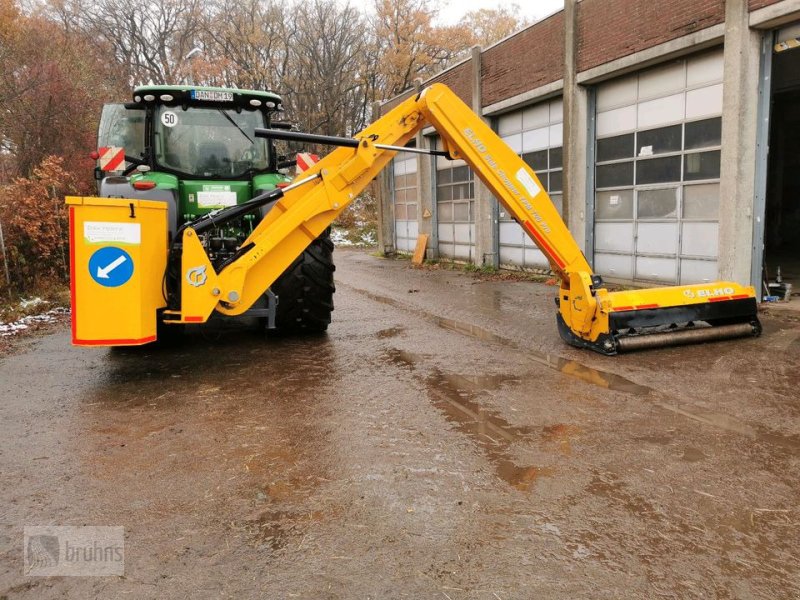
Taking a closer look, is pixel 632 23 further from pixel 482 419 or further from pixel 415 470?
pixel 415 470

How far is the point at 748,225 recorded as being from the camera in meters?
9.84

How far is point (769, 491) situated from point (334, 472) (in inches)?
98.6

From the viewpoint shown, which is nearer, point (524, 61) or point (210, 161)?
point (210, 161)

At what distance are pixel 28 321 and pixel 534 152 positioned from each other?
11185mm

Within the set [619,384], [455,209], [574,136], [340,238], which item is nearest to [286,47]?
[340,238]

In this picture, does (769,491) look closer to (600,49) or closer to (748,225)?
(748,225)

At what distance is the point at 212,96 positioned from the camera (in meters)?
7.46

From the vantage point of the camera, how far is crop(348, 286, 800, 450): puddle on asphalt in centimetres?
448

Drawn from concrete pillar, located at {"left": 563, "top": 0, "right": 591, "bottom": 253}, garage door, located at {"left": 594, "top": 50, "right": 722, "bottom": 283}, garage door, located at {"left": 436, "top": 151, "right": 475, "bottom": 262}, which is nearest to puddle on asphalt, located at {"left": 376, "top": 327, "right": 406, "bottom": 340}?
garage door, located at {"left": 594, "top": 50, "right": 722, "bottom": 283}

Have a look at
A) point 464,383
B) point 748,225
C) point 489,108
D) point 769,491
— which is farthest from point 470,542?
point 489,108

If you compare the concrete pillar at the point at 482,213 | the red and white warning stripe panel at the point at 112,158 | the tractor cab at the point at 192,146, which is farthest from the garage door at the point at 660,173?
the red and white warning stripe panel at the point at 112,158

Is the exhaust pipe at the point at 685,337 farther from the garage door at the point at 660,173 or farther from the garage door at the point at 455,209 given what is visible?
the garage door at the point at 455,209

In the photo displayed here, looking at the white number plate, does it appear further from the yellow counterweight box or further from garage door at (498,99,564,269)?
garage door at (498,99,564,269)

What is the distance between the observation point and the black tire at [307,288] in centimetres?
736
